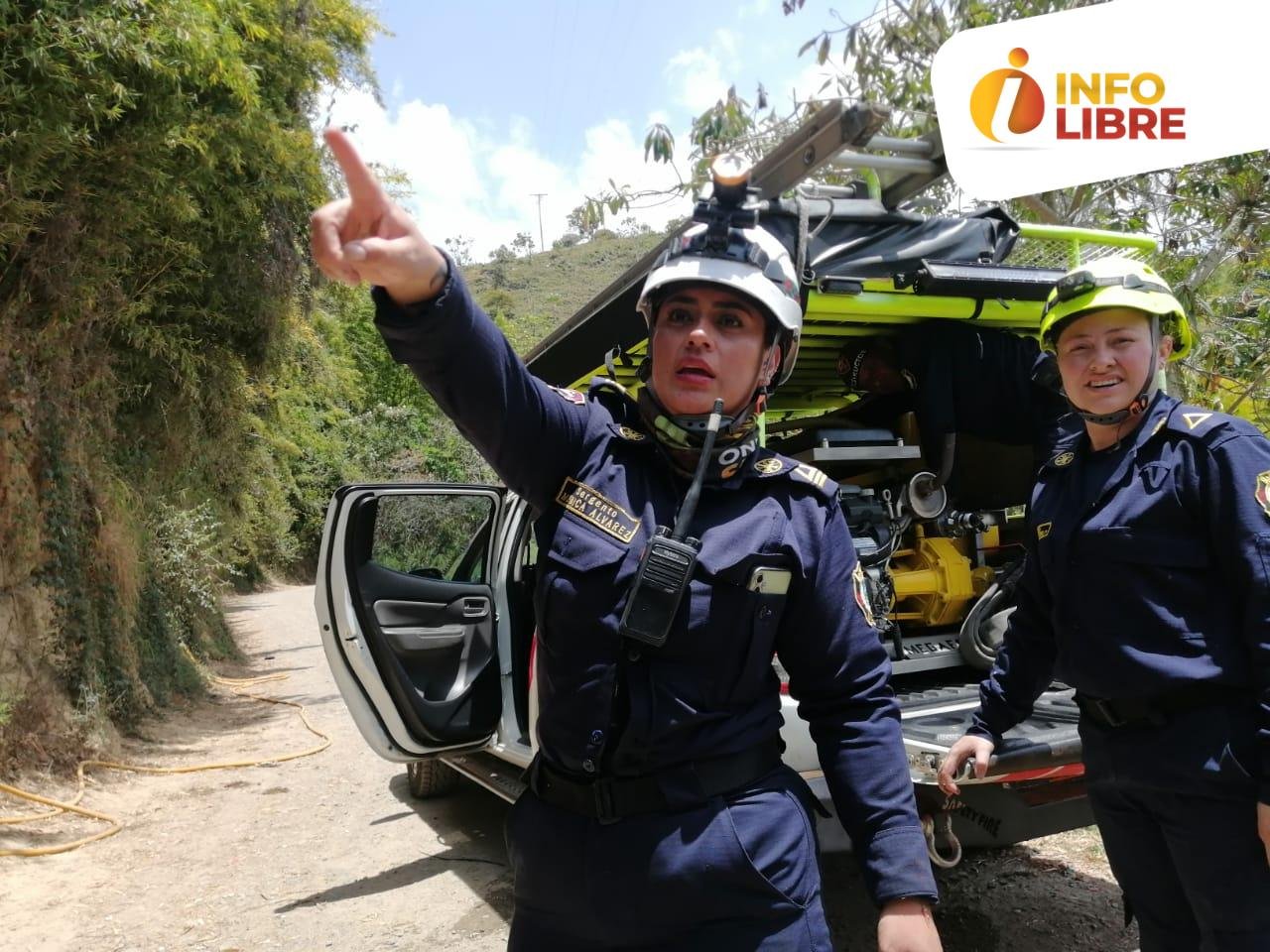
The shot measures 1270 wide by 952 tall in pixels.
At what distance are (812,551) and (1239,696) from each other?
40.8 inches

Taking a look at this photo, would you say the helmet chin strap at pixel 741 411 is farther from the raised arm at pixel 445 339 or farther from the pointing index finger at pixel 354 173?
the pointing index finger at pixel 354 173

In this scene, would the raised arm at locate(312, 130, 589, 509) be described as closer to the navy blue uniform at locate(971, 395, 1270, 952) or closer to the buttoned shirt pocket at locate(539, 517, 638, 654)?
the buttoned shirt pocket at locate(539, 517, 638, 654)

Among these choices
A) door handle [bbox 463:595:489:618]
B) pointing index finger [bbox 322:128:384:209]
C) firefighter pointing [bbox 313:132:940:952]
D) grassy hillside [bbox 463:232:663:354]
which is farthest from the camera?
grassy hillside [bbox 463:232:663:354]

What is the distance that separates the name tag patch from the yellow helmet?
4.33ft

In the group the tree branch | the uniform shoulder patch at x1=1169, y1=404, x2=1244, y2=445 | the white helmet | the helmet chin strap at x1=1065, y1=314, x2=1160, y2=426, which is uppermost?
the tree branch

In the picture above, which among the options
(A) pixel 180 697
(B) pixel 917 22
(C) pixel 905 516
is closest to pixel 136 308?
(A) pixel 180 697

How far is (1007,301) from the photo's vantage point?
391 cm

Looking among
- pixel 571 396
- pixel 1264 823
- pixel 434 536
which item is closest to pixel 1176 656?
pixel 1264 823

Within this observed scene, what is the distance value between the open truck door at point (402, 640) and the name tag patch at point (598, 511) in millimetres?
2571

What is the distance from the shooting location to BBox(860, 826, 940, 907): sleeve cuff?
1.55 m

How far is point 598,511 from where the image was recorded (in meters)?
1.62

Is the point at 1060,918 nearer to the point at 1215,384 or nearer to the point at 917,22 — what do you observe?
the point at 1215,384

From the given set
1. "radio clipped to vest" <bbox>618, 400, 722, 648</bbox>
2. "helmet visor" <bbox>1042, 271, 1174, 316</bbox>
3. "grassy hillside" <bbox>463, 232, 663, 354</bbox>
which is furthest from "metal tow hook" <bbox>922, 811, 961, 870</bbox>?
"grassy hillside" <bbox>463, 232, 663, 354</bbox>

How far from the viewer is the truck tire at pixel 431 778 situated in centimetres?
559
